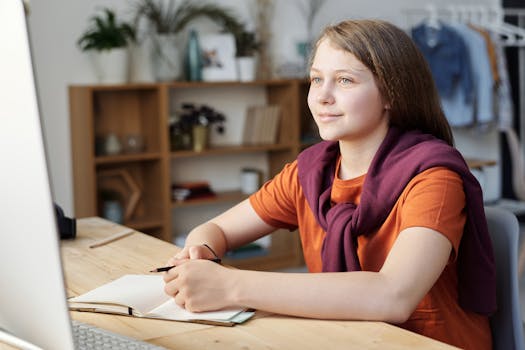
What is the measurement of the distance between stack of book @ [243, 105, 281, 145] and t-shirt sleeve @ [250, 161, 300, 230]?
2.94 meters

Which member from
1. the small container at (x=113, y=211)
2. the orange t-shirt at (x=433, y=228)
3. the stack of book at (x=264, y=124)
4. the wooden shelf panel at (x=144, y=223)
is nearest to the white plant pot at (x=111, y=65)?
the small container at (x=113, y=211)

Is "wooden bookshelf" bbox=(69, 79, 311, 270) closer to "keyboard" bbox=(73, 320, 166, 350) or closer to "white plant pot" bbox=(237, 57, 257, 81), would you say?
"white plant pot" bbox=(237, 57, 257, 81)

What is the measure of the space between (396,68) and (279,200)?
Answer: 458 mm

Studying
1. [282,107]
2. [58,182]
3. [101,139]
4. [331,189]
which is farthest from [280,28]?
[331,189]

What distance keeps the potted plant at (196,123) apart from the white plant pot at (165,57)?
0.25m

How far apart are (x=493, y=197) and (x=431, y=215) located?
5.10 meters

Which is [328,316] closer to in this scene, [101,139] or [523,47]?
[101,139]

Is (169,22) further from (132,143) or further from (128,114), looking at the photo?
(132,143)

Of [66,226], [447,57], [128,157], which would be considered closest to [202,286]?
[66,226]

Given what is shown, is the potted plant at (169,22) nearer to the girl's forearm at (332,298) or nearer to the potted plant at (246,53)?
the potted plant at (246,53)

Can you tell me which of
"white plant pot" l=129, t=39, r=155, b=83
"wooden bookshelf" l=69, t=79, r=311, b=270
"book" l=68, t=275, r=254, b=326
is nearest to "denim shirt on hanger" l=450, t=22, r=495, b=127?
"wooden bookshelf" l=69, t=79, r=311, b=270

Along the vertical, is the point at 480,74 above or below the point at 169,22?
below

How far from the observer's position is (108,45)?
13.8 ft

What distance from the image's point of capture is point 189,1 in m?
4.64
